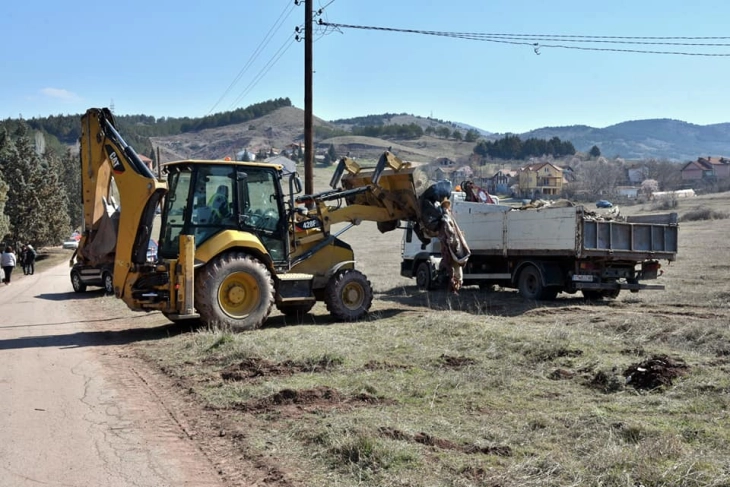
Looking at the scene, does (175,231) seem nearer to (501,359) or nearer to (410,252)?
(501,359)

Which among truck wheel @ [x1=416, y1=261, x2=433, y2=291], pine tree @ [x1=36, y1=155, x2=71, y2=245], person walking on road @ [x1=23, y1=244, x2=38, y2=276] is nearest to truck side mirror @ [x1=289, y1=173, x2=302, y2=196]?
truck wheel @ [x1=416, y1=261, x2=433, y2=291]

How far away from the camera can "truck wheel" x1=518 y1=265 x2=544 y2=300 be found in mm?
17406

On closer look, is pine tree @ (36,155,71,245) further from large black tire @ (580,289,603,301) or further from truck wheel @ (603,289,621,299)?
truck wheel @ (603,289,621,299)

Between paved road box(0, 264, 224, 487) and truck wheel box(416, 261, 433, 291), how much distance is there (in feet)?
33.7

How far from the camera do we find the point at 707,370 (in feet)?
27.3

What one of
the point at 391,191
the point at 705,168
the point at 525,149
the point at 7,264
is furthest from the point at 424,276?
the point at 525,149

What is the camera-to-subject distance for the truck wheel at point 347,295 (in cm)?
1392

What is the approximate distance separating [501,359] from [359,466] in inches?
169

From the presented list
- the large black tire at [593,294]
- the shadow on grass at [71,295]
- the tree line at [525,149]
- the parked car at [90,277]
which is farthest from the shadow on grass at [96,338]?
the tree line at [525,149]

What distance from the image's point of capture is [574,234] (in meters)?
16.1

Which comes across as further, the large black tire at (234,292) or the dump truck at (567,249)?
the dump truck at (567,249)

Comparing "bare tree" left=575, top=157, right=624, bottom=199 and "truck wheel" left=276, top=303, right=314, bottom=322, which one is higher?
"bare tree" left=575, top=157, right=624, bottom=199

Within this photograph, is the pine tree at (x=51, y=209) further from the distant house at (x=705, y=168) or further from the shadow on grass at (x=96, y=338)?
the distant house at (x=705, y=168)

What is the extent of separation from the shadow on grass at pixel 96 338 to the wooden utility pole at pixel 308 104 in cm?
731
